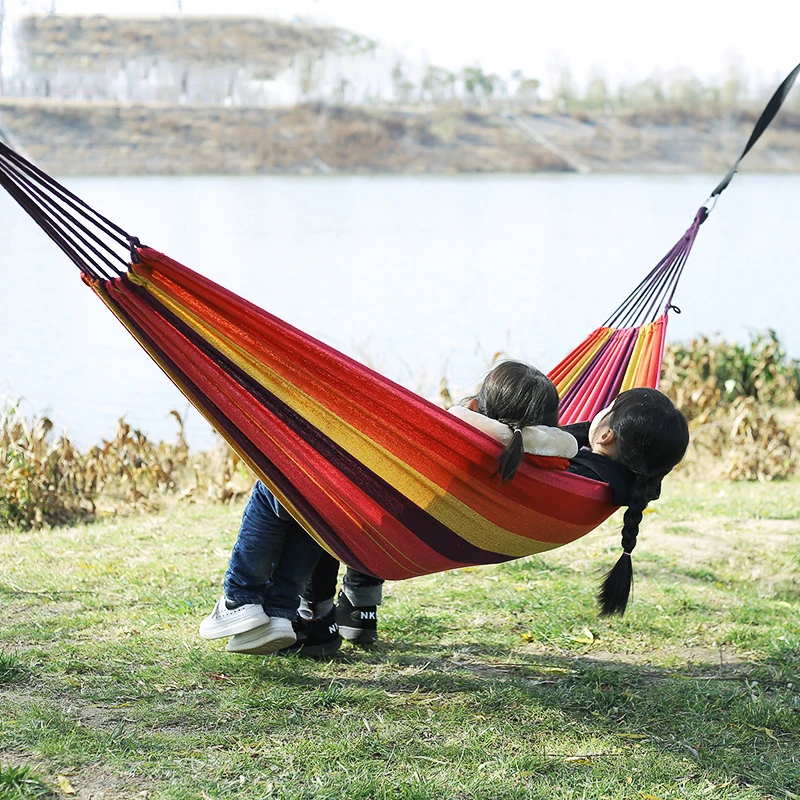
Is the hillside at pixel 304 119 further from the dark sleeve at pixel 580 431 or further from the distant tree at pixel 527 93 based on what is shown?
the dark sleeve at pixel 580 431

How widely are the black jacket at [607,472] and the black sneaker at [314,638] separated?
651 millimetres

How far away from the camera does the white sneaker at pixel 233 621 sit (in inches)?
81.4

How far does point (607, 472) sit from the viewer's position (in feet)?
6.54

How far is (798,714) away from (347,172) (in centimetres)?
2840

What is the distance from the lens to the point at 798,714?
6.77 feet

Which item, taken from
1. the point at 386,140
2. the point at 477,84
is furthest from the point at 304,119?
the point at 477,84

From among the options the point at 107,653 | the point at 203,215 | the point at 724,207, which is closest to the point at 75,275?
the point at 203,215

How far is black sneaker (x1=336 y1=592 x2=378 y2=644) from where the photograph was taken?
232 cm

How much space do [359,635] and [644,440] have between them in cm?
81

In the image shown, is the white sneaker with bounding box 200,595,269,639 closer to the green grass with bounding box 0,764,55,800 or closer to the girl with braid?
the green grass with bounding box 0,764,55,800

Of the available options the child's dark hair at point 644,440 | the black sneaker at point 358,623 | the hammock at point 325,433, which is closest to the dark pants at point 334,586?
the black sneaker at point 358,623

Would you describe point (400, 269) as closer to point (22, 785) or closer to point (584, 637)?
point (584, 637)

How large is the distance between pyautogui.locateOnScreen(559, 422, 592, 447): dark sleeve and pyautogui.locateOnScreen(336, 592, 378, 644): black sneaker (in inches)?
24.0

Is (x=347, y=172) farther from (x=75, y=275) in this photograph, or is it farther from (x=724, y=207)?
(x=75, y=275)
